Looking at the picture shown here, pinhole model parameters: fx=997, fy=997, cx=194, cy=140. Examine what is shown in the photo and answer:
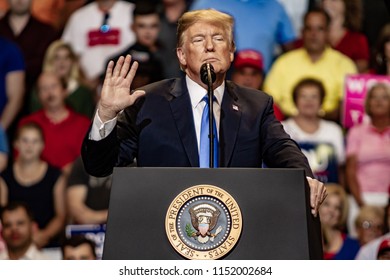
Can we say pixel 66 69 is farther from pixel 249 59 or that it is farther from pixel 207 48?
pixel 207 48

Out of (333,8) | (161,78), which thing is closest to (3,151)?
(161,78)

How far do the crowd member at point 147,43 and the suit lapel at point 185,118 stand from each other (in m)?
2.95

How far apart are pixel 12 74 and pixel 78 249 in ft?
4.39

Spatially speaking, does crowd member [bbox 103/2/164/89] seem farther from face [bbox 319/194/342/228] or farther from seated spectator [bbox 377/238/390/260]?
seated spectator [bbox 377/238/390/260]

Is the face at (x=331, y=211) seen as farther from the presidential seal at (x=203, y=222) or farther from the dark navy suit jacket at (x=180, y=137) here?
the presidential seal at (x=203, y=222)

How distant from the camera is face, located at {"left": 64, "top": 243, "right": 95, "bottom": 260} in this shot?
5.64 metres

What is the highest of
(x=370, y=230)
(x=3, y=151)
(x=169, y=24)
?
(x=169, y=24)

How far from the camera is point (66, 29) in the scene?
6.43 metres

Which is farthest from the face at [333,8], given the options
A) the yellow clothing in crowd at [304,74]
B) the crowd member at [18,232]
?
the crowd member at [18,232]

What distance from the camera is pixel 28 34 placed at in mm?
6395

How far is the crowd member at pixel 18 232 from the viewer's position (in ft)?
19.5

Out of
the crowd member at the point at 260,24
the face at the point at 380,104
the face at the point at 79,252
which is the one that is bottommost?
the face at the point at 79,252

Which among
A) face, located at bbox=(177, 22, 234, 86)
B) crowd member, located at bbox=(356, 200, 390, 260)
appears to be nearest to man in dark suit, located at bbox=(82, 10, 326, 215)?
face, located at bbox=(177, 22, 234, 86)

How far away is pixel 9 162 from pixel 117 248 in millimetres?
3751
